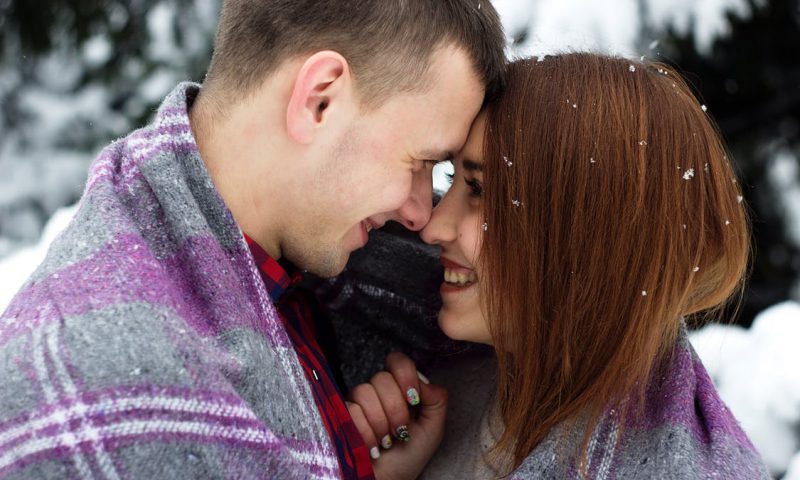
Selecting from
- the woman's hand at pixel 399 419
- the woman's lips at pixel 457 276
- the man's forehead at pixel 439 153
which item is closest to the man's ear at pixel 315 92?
the man's forehead at pixel 439 153

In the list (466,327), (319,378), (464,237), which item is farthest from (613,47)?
(319,378)

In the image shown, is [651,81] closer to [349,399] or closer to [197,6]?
[349,399]

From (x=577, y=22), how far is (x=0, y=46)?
1.98 m

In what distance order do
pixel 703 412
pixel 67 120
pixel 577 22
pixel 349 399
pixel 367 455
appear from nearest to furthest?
pixel 703 412
pixel 367 455
pixel 349 399
pixel 577 22
pixel 67 120

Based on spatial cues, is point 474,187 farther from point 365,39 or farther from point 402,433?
point 402,433

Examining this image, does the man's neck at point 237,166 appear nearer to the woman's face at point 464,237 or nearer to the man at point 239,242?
the man at point 239,242

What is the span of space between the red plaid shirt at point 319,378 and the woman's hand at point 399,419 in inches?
3.3

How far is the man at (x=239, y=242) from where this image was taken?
1.24 metres

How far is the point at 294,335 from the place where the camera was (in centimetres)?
187

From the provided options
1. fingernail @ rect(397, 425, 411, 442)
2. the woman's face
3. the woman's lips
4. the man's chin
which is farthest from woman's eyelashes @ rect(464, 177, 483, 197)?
fingernail @ rect(397, 425, 411, 442)

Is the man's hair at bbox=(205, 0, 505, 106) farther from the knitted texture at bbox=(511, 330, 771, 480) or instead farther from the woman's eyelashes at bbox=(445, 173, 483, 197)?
the knitted texture at bbox=(511, 330, 771, 480)

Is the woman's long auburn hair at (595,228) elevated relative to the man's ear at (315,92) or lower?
lower

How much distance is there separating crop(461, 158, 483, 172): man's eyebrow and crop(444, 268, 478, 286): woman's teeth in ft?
0.73

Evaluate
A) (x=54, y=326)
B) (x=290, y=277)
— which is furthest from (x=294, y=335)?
(x=54, y=326)
